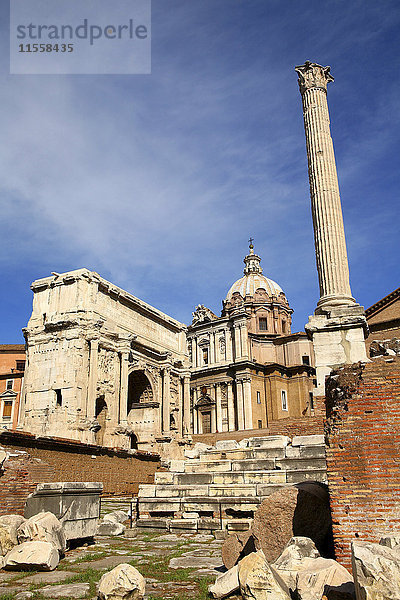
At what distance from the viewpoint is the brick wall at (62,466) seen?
9148 mm

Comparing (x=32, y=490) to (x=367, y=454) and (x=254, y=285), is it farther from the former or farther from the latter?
(x=254, y=285)

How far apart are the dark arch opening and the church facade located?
0.07 metres

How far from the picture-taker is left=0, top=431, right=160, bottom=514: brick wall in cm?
915

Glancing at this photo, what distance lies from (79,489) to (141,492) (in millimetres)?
3243

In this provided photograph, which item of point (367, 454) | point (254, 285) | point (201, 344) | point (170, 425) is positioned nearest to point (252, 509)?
point (367, 454)

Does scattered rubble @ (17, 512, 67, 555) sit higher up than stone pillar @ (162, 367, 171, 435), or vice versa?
stone pillar @ (162, 367, 171, 435)

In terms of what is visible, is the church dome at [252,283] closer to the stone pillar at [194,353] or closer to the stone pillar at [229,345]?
the stone pillar at [194,353]

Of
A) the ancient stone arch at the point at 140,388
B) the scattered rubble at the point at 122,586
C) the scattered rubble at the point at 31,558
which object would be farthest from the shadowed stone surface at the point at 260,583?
the ancient stone arch at the point at 140,388

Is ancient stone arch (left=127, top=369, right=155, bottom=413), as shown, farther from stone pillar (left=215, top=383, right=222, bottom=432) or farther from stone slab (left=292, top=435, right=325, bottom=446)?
stone slab (left=292, top=435, right=325, bottom=446)

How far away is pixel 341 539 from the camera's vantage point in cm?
576

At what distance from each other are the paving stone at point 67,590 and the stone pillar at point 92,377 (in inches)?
775

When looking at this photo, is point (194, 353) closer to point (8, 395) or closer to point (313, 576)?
point (8, 395)

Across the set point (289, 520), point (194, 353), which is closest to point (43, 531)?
point (289, 520)

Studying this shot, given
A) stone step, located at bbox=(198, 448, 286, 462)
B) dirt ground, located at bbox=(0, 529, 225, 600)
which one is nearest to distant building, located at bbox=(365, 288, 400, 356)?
stone step, located at bbox=(198, 448, 286, 462)
